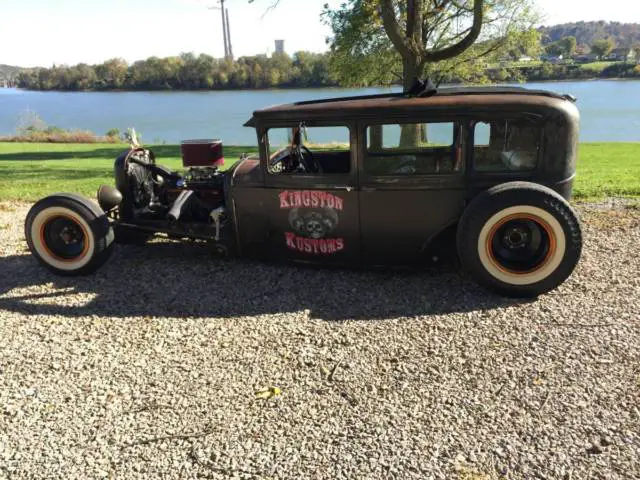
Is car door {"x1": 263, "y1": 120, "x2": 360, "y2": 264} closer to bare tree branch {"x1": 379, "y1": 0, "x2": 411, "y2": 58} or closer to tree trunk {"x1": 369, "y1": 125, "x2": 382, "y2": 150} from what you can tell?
tree trunk {"x1": 369, "y1": 125, "x2": 382, "y2": 150}

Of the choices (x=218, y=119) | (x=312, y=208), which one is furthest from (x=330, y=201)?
(x=218, y=119)

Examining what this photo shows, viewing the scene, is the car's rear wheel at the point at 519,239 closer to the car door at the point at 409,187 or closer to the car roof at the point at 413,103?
the car door at the point at 409,187

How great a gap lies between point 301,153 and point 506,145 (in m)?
1.91

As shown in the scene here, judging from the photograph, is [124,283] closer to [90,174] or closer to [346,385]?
[346,385]

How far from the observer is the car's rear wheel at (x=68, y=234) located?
517 cm

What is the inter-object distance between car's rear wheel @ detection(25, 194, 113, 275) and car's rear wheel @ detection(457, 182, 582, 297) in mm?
3489

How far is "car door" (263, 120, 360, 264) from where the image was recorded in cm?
474

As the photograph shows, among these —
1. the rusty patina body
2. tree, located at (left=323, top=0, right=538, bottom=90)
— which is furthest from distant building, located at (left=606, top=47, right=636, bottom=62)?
the rusty patina body

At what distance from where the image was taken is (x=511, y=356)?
3.63 metres

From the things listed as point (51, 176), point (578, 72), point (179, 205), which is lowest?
point (51, 176)

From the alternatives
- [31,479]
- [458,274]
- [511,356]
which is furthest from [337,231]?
[31,479]

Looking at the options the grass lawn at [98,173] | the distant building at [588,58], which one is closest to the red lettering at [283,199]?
the grass lawn at [98,173]

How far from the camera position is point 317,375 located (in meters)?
3.50

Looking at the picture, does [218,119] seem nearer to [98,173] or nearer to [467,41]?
[98,173]
